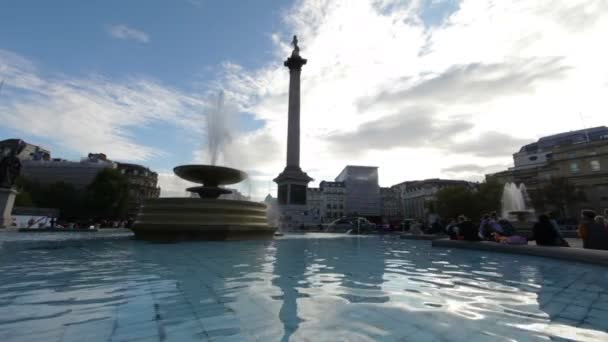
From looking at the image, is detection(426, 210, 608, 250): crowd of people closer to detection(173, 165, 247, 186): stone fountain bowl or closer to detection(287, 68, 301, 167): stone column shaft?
detection(173, 165, 247, 186): stone fountain bowl

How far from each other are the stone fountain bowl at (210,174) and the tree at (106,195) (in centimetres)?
3508

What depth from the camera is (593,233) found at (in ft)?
24.5

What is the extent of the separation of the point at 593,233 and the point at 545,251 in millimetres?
1073

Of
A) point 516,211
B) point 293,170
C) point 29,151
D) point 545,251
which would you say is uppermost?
point 29,151

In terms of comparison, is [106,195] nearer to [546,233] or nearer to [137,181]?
[137,181]

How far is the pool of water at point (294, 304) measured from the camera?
261 centimetres

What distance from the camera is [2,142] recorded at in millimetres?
60906

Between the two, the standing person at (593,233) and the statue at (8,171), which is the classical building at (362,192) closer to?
the statue at (8,171)

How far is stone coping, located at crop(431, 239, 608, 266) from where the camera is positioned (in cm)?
643

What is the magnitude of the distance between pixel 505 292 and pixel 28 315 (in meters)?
5.50

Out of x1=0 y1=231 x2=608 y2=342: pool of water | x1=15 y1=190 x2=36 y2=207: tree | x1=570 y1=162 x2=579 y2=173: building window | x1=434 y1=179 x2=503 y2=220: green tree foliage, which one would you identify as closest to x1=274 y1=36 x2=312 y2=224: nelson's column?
x1=434 y1=179 x2=503 y2=220: green tree foliage

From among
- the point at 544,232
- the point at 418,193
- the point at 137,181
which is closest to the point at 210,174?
the point at 544,232

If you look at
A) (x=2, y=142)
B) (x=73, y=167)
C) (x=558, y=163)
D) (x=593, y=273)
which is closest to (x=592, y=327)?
(x=593, y=273)

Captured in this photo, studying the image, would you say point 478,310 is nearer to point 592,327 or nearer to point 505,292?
point 592,327
